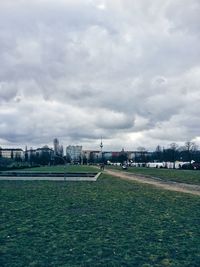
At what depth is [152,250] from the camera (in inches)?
324

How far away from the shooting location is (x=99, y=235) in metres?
9.78

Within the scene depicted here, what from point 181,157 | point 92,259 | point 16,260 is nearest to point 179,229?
point 92,259

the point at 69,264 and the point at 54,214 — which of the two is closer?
the point at 69,264

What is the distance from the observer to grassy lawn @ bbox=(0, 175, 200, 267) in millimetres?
7438

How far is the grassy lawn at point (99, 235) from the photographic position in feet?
24.4

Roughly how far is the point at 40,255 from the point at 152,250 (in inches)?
96.4

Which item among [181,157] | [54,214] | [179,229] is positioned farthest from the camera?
[181,157]

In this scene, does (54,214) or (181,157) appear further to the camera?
(181,157)

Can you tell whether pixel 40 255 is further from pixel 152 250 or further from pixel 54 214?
pixel 54 214

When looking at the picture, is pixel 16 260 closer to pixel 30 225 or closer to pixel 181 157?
pixel 30 225

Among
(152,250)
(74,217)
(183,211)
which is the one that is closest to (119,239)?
(152,250)

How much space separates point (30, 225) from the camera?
36.7 feet

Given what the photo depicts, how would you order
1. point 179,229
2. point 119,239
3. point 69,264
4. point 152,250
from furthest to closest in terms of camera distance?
point 179,229
point 119,239
point 152,250
point 69,264

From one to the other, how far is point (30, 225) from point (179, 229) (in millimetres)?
4402
